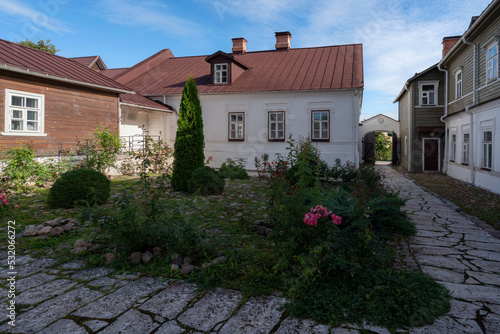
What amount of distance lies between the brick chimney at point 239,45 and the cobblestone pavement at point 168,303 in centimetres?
2050

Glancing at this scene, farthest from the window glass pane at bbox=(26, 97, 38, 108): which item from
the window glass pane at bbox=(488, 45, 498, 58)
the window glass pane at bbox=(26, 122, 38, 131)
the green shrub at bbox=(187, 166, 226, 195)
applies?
the window glass pane at bbox=(488, 45, 498, 58)

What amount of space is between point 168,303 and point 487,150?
42.0 feet

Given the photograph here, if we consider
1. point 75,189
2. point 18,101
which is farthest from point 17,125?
point 75,189

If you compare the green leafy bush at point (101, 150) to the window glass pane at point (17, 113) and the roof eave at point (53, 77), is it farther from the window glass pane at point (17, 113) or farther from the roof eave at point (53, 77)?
the window glass pane at point (17, 113)

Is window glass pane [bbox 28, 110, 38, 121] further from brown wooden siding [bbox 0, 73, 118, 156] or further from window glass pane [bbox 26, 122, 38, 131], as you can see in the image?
brown wooden siding [bbox 0, 73, 118, 156]

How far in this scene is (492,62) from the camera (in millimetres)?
12305

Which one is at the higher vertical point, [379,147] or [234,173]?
[379,147]

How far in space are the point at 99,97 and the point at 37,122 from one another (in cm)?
298

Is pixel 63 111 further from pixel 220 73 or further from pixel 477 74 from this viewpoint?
pixel 477 74

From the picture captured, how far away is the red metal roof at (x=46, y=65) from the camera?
35.6ft

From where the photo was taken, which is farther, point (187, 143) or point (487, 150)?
point (487, 150)

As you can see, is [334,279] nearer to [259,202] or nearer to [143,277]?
[143,277]

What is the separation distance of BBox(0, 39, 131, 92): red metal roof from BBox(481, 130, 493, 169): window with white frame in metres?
14.1

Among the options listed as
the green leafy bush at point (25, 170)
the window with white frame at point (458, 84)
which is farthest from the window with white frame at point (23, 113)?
the window with white frame at point (458, 84)
